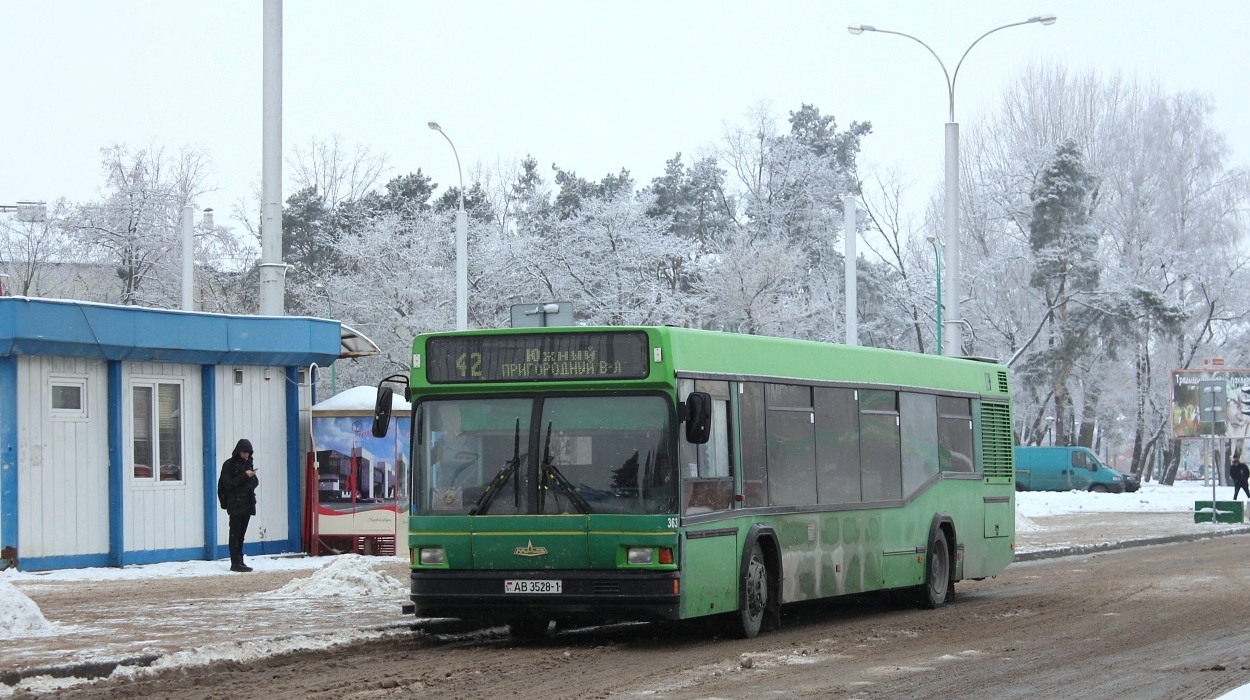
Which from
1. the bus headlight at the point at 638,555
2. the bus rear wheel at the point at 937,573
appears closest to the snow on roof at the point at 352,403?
the bus rear wheel at the point at 937,573

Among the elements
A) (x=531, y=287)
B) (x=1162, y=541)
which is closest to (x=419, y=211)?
(x=531, y=287)

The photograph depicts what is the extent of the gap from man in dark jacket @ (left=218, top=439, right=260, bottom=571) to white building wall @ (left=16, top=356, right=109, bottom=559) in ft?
5.30

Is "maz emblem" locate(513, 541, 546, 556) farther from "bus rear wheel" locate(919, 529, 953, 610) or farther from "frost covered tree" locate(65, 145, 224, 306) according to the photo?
"frost covered tree" locate(65, 145, 224, 306)

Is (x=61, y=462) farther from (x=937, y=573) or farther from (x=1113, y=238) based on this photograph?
(x=1113, y=238)

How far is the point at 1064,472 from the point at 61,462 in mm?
49748

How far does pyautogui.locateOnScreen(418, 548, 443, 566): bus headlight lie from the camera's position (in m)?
13.0

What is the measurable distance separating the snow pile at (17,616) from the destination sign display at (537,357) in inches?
151

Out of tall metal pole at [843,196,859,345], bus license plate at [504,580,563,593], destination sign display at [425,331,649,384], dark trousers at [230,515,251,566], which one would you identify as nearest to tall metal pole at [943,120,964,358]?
tall metal pole at [843,196,859,345]

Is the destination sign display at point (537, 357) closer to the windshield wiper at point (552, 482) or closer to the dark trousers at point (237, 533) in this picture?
the windshield wiper at point (552, 482)

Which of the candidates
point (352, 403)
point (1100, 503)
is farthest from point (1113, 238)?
point (352, 403)

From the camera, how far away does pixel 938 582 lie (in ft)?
58.3

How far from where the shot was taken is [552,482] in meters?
12.9

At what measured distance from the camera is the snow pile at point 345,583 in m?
17.3

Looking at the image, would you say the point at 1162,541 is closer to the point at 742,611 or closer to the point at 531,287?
the point at 742,611
